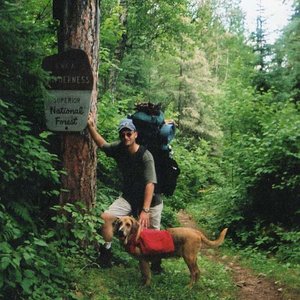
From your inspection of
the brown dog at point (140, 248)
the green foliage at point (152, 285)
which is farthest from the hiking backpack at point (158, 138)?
the green foliage at point (152, 285)

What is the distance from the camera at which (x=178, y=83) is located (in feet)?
105

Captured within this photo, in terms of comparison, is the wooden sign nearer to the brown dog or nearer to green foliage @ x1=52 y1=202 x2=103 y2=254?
green foliage @ x1=52 y1=202 x2=103 y2=254

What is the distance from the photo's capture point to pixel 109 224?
18.9 feet

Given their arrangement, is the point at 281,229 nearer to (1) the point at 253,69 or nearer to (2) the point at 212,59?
(1) the point at 253,69

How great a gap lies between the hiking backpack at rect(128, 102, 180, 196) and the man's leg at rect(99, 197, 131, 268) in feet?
1.99

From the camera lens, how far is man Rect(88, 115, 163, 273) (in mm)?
5731

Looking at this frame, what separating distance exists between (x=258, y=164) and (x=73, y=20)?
6.89 metres

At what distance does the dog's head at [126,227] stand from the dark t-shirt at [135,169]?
0.44 meters

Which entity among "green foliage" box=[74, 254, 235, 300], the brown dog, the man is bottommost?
"green foliage" box=[74, 254, 235, 300]

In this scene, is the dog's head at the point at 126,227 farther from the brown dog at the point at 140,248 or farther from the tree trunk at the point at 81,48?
the tree trunk at the point at 81,48

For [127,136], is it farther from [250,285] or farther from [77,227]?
[250,285]

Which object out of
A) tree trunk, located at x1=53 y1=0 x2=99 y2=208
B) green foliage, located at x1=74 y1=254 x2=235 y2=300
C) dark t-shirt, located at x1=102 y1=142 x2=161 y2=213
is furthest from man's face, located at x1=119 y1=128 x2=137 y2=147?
green foliage, located at x1=74 y1=254 x2=235 y2=300

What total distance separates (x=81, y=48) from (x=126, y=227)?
7.64 ft

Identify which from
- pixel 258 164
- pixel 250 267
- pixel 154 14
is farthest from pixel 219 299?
pixel 154 14
